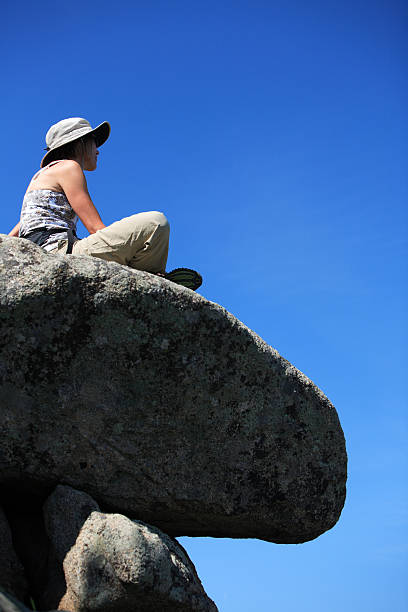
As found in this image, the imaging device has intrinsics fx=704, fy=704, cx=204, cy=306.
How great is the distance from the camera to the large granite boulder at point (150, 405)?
5.49 metres

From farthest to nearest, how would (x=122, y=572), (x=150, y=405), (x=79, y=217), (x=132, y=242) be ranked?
(x=79, y=217), (x=132, y=242), (x=150, y=405), (x=122, y=572)

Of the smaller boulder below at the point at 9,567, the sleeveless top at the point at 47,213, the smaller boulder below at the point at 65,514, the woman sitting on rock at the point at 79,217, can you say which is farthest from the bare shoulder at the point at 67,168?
the smaller boulder below at the point at 9,567

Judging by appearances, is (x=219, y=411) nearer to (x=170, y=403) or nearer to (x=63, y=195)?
(x=170, y=403)

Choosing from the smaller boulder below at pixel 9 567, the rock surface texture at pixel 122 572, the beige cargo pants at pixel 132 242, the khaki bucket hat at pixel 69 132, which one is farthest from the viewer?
the khaki bucket hat at pixel 69 132

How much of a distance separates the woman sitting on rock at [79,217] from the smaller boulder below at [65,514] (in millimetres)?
2082

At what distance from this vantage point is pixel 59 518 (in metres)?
5.60

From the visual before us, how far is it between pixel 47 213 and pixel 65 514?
2832 mm

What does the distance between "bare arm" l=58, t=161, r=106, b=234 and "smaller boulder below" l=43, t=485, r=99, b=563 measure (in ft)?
7.85

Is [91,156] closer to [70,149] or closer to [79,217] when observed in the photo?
[70,149]

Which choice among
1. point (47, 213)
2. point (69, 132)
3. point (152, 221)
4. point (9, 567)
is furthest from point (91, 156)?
point (9, 567)

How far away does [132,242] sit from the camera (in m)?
6.43

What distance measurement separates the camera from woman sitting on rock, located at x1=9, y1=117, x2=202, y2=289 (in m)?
6.42

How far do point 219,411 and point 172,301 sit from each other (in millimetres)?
1041

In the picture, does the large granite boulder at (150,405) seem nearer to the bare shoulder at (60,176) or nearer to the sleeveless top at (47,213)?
the sleeveless top at (47,213)
